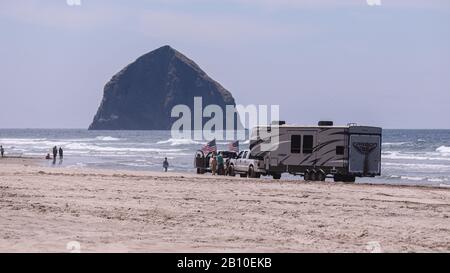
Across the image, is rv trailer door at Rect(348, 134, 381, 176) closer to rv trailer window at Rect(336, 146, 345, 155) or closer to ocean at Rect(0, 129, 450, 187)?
rv trailer window at Rect(336, 146, 345, 155)

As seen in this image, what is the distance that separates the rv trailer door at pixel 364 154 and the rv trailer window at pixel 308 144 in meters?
1.60

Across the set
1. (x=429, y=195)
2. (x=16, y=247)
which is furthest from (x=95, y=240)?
(x=429, y=195)

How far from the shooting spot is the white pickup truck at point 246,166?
35125 millimetres

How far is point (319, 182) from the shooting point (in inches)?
1248

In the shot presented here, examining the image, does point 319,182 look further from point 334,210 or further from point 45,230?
point 45,230

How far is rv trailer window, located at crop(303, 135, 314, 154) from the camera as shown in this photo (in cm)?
3325

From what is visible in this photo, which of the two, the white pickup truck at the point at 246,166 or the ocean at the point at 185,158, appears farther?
the ocean at the point at 185,158

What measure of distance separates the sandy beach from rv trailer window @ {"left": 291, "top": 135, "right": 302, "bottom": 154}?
586 centimetres

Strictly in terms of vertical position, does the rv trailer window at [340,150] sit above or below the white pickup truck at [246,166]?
above

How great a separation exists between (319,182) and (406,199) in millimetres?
7295

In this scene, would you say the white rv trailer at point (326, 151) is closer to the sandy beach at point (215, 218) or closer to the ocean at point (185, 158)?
the sandy beach at point (215, 218)

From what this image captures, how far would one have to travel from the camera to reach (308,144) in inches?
1314

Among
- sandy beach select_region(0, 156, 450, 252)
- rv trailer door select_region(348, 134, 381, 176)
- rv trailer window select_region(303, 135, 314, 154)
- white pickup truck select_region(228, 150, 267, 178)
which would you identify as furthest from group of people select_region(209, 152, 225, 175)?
sandy beach select_region(0, 156, 450, 252)

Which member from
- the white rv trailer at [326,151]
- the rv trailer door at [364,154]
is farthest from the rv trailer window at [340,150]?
the rv trailer door at [364,154]
